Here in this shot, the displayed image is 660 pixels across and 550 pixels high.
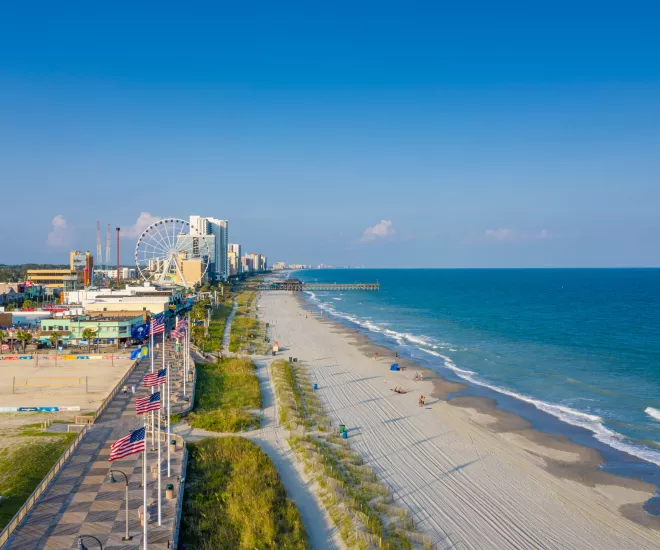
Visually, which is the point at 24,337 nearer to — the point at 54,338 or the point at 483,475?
the point at 54,338

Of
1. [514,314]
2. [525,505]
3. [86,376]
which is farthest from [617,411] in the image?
[514,314]

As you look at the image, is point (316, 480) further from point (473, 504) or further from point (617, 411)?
point (617, 411)

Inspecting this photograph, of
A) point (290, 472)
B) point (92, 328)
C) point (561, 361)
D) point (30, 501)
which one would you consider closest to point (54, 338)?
point (92, 328)

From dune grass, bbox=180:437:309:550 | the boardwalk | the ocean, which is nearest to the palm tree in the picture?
the boardwalk

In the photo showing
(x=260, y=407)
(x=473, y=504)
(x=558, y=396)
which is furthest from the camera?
(x=558, y=396)

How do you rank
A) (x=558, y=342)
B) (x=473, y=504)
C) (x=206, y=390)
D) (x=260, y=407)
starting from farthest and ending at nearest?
(x=558, y=342), (x=206, y=390), (x=260, y=407), (x=473, y=504)
